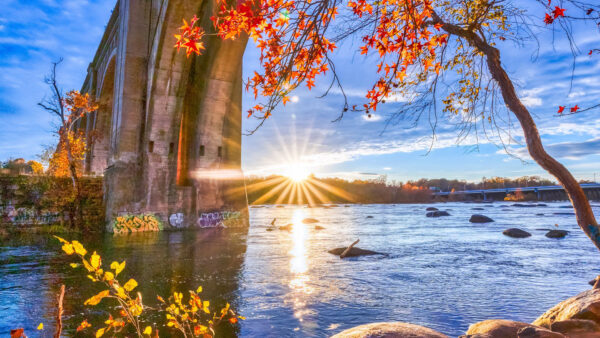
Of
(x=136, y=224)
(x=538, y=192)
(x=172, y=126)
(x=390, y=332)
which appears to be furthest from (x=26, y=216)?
(x=538, y=192)

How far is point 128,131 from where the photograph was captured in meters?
19.4

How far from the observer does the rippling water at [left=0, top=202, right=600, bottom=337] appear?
6.17 meters

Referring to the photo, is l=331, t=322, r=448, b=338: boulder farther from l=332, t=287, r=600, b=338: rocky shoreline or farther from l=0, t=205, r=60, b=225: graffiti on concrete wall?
l=0, t=205, r=60, b=225: graffiti on concrete wall

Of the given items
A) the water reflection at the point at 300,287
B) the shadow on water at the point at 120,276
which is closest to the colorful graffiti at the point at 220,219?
the shadow on water at the point at 120,276

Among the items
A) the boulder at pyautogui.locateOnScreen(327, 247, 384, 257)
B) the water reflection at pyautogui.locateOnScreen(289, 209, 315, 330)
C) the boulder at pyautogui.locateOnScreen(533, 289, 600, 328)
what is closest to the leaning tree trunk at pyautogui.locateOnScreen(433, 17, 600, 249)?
the boulder at pyautogui.locateOnScreen(533, 289, 600, 328)

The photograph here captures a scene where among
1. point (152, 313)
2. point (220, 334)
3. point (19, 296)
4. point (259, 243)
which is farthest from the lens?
point (259, 243)

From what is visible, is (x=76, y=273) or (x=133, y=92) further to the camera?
→ (x=133, y=92)

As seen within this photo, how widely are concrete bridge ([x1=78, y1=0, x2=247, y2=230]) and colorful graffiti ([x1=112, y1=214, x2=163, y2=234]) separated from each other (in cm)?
29

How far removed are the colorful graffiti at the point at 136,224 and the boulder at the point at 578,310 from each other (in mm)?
17686

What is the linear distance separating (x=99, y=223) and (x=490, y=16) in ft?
67.8

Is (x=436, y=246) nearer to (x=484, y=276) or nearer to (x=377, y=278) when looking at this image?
(x=484, y=276)

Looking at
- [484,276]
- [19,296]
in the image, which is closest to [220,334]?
[19,296]

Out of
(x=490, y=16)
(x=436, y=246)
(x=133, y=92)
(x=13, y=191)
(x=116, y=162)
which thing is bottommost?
(x=436, y=246)

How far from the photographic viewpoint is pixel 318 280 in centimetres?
895
